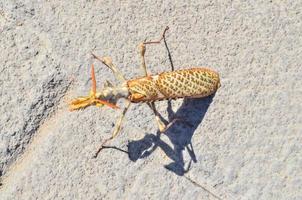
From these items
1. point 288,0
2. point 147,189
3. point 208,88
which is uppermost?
point 288,0

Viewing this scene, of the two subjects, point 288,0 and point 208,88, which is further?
point 288,0

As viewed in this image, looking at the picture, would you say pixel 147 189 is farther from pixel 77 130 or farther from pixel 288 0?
pixel 288 0

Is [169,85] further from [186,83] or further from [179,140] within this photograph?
[179,140]

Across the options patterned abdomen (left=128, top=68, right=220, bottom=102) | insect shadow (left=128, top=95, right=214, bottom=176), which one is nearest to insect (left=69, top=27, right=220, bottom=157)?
patterned abdomen (left=128, top=68, right=220, bottom=102)

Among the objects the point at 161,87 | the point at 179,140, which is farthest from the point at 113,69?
the point at 179,140

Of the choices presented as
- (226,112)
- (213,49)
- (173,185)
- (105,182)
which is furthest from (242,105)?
(105,182)

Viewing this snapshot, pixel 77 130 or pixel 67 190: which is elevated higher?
pixel 77 130

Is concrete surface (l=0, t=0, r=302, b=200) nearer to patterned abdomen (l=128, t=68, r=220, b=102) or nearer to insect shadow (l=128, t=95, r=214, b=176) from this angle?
insect shadow (l=128, t=95, r=214, b=176)

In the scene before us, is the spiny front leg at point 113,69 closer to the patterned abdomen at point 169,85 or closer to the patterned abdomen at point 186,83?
the patterned abdomen at point 169,85
